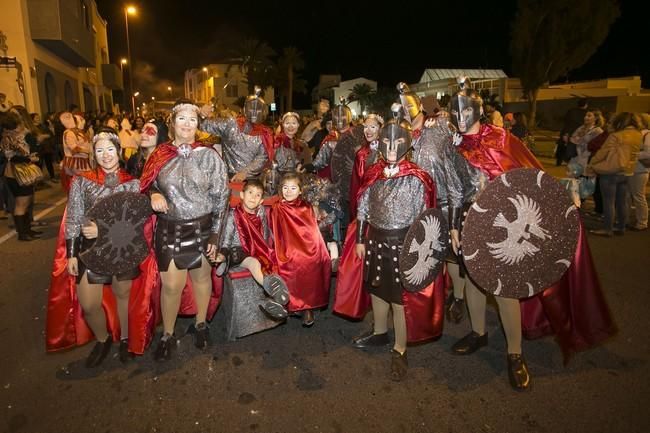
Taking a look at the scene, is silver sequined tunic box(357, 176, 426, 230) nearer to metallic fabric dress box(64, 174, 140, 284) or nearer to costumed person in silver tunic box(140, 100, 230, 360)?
costumed person in silver tunic box(140, 100, 230, 360)

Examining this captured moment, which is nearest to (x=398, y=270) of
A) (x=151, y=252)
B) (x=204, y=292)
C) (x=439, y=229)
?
(x=439, y=229)

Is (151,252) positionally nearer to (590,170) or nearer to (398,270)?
(398,270)

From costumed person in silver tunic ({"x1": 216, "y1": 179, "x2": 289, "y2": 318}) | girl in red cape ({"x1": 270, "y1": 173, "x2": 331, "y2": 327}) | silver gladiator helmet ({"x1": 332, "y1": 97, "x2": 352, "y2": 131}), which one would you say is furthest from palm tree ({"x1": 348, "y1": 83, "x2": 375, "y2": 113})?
costumed person in silver tunic ({"x1": 216, "y1": 179, "x2": 289, "y2": 318})

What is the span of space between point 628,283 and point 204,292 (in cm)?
471

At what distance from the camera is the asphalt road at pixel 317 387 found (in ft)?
9.22

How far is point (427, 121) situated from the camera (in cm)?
442

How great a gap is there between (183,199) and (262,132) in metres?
2.24

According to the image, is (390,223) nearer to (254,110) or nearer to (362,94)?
(254,110)

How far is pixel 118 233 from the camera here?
10.5ft

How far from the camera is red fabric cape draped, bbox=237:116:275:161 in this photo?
5340 mm

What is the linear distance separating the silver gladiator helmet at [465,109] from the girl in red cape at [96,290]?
2511mm

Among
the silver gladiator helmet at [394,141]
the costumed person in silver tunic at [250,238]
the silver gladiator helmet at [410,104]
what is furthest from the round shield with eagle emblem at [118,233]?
the silver gladiator helmet at [410,104]

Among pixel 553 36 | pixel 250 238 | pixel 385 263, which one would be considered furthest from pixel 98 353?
pixel 553 36

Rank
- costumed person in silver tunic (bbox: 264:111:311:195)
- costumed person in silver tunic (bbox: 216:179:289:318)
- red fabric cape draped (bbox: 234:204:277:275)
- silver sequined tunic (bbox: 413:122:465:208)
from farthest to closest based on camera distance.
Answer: costumed person in silver tunic (bbox: 264:111:311:195) → silver sequined tunic (bbox: 413:122:465:208) → red fabric cape draped (bbox: 234:204:277:275) → costumed person in silver tunic (bbox: 216:179:289:318)
